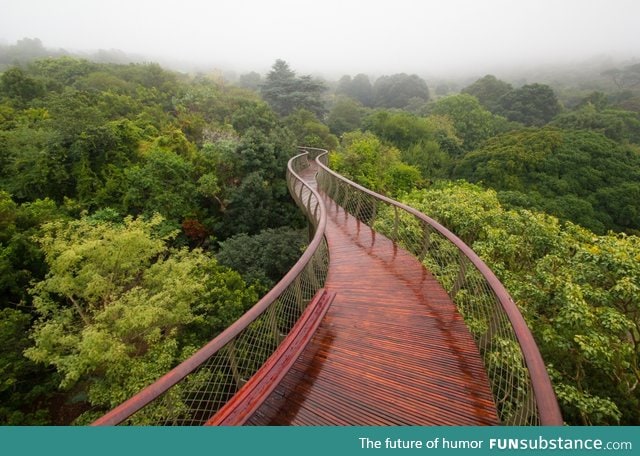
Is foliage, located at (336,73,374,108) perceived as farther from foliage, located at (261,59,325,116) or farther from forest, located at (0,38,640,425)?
forest, located at (0,38,640,425)

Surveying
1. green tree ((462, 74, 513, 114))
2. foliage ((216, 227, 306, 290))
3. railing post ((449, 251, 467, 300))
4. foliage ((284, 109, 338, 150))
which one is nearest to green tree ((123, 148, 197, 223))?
foliage ((216, 227, 306, 290))

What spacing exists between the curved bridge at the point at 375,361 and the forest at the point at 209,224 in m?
1.79

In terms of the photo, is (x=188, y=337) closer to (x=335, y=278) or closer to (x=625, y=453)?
(x=335, y=278)


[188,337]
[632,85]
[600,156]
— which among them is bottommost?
[188,337]

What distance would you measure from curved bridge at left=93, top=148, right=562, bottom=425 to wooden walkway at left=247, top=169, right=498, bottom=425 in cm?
1

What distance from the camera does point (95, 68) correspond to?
3066 centimetres

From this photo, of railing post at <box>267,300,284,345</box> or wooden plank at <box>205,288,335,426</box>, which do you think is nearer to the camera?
wooden plank at <box>205,288,335,426</box>

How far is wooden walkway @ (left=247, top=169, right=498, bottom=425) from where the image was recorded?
2.73 metres

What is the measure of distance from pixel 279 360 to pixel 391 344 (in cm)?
130

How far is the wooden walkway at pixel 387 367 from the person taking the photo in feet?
8.96

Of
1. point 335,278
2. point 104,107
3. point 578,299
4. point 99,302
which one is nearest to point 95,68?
point 104,107

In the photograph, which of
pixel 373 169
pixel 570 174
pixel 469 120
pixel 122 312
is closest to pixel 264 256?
pixel 122 312

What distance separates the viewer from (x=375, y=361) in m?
3.36

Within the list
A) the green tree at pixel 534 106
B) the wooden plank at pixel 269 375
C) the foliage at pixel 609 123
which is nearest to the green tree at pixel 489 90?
the green tree at pixel 534 106
